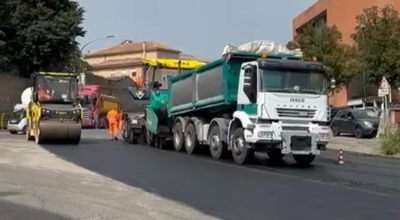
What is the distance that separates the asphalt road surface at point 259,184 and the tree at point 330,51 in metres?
24.2

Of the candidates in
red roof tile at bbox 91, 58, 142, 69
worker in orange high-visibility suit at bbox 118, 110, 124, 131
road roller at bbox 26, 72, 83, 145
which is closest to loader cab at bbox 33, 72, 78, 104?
road roller at bbox 26, 72, 83, 145

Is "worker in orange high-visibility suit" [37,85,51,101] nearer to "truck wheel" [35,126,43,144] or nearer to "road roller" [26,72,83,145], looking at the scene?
"road roller" [26,72,83,145]

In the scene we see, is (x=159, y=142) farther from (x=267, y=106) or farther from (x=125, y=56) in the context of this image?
(x=125, y=56)

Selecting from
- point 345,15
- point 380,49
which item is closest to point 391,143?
point 380,49

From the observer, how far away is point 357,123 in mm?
36406

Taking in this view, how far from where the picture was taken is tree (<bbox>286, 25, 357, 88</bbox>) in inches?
1800


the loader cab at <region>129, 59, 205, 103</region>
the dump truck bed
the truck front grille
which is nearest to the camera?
the truck front grille

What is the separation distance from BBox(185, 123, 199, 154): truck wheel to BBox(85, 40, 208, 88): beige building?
79009 mm

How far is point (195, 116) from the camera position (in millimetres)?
22797

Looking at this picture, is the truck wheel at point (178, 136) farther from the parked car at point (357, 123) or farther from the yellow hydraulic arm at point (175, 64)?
the parked car at point (357, 123)

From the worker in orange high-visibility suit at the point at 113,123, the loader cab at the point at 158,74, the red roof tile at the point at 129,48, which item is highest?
the red roof tile at the point at 129,48

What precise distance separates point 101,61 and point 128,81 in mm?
48994

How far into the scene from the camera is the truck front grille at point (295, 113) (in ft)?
58.7

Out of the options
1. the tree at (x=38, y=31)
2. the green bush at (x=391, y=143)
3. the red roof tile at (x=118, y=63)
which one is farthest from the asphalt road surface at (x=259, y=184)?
the red roof tile at (x=118, y=63)
